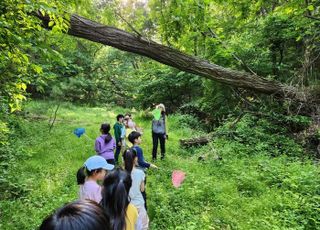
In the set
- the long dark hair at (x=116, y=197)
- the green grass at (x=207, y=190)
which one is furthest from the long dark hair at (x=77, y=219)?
the green grass at (x=207, y=190)

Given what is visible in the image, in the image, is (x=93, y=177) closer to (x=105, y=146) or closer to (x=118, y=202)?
(x=118, y=202)

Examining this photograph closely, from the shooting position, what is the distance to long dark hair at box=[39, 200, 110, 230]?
51.9 inches

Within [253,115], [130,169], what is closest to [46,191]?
[130,169]

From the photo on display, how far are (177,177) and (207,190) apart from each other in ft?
3.92

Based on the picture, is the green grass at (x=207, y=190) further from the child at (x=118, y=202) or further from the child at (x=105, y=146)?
the child at (x=118, y=202)

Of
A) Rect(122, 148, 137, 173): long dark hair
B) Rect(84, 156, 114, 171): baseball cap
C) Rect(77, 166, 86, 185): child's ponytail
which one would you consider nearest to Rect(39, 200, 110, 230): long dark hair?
Rect(84, 156, 114, 171): baseball cap

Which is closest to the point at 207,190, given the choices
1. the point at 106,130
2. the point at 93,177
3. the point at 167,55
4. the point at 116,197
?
the point at 106,130

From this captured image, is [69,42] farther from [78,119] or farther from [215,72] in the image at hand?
[78,119]

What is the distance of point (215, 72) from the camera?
738 centimetres

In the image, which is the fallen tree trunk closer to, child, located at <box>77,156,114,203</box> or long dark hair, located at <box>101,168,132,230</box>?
child, located at <box>77,156,114,203</box>

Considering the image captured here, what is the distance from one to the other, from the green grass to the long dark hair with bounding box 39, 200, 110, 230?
142 inches

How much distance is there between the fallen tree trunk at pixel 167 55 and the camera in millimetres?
6156

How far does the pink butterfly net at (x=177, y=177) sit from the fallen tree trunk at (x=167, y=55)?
2395 millimetres

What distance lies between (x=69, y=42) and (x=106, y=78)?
14.1m
